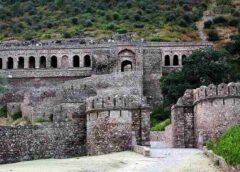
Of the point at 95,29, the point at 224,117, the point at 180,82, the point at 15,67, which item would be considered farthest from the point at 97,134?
the point at 95,29

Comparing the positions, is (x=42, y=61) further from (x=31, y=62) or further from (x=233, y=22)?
(x=233, y=22)

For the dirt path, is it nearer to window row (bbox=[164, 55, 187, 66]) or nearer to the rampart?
the rampart

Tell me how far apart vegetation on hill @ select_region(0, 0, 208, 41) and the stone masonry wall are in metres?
62.6

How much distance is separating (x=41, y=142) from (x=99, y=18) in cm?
8385

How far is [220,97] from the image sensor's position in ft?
96.6

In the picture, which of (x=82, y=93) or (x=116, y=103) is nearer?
(x=116, y=103)

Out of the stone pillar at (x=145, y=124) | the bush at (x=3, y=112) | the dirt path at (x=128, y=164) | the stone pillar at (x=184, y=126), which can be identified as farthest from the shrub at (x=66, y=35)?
the dirt path at (x=128, y=164)

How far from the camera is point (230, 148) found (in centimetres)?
2247

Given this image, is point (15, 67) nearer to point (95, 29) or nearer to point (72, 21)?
point (95, 29)

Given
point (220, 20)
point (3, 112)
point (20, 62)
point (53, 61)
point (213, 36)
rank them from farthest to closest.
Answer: point (220, 20)
point (213, 36)
point (20, 62)
point (53, 61)
point (3, 112)

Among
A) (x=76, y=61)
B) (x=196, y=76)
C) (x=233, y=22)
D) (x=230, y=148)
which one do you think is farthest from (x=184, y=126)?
(x=233, y=22)

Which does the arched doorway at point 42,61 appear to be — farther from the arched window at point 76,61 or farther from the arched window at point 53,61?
the arched window at point 76,61

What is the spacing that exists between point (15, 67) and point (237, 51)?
24.0 metres

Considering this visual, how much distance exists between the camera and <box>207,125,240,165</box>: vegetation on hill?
21.1 metres
